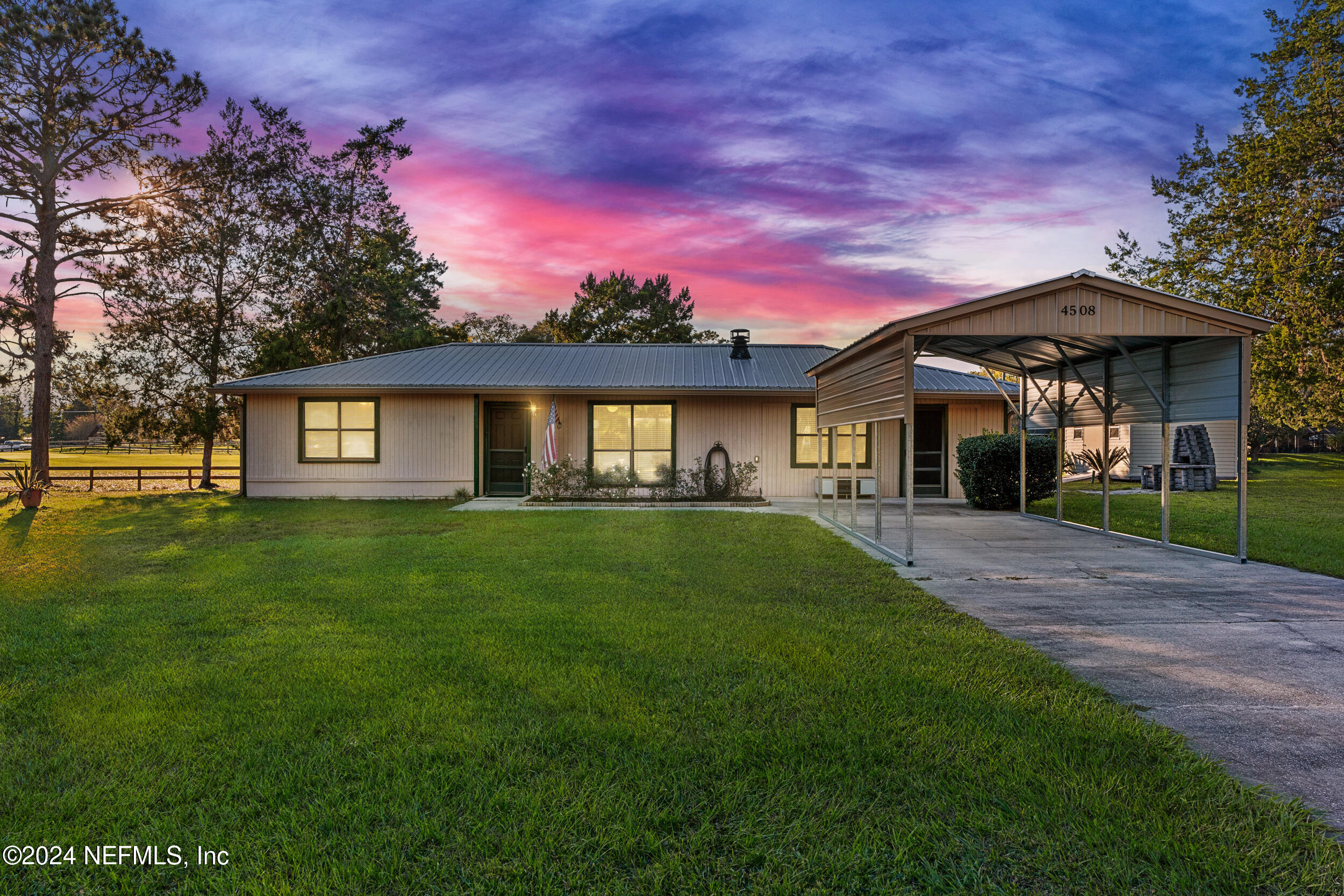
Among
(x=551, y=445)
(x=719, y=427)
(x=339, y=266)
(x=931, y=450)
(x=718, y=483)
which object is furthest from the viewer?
(x=339, y=266)

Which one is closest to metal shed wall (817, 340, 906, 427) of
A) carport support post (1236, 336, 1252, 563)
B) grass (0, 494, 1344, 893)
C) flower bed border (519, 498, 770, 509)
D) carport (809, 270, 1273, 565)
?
carport (809, 270, 1273, 565)

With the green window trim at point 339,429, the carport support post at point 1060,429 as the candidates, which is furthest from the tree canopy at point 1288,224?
the green window trim at point 339,429

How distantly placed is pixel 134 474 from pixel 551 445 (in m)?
21.7

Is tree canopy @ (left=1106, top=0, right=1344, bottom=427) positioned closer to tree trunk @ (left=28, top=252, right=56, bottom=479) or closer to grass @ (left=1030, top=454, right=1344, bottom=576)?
grass @ (left=1030, top=454, right=1344, bottom=576)

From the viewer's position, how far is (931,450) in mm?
14562

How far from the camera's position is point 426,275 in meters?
34.9

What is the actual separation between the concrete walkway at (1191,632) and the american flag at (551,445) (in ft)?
22.3

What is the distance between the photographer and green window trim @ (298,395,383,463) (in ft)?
46.9

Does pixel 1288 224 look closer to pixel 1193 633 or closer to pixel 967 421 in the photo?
A: pixel 967 421

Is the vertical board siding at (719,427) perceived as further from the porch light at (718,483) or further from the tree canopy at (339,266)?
the tree canopy at (339,266)

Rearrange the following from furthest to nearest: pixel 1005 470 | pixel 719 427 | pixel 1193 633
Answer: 1. pixel 719 427
2. pixel 1005 470
3. pixel 1193 633

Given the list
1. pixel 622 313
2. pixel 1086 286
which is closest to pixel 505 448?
pixel 1086 286

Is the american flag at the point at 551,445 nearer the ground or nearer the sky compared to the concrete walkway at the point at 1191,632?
nearer the sky

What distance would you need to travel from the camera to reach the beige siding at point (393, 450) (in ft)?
46.9
